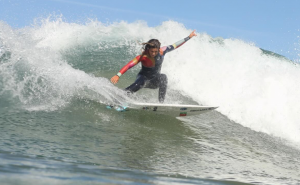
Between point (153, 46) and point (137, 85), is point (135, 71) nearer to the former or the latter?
point (137, 85)

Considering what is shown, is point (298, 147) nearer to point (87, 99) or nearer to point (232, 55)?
point (87, 99)

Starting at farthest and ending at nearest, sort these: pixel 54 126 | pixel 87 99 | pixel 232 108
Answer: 1. pixel 232 108
2. pixel 87 99
3. pixel 54 126

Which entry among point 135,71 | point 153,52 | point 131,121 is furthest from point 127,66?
point 135,71

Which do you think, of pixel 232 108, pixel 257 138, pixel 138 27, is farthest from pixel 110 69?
pixel 138 27

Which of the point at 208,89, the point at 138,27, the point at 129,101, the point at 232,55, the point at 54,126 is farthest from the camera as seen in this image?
the point at 138,27

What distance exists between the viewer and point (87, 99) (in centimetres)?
678

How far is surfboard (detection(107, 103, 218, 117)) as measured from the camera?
6.00 metres

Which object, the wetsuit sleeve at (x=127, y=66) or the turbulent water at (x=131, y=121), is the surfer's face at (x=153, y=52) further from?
the turbulent water at (x=131, y=121)

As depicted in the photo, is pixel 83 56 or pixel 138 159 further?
pixel 83 56

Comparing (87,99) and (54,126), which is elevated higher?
(87,99)

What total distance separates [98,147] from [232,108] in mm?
5642

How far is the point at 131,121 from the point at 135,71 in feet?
15.6

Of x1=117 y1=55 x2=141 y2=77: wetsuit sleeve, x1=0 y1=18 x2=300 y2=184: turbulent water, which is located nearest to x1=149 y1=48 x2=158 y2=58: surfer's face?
x1=117 y1=55 x2=141 y2=77: wetsuit sleeve

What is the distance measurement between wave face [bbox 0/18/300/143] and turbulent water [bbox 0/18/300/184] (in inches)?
1.3
